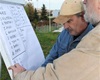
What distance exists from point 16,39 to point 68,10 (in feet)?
1.94

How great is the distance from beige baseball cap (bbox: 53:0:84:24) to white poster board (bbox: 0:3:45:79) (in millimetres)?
373

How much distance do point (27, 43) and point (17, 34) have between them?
26 cm

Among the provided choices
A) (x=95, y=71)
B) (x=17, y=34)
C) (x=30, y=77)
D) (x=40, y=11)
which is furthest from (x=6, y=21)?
(x=40, y=11)

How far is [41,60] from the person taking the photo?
9.66 ft

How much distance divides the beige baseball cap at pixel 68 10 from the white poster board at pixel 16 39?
1.22 feet

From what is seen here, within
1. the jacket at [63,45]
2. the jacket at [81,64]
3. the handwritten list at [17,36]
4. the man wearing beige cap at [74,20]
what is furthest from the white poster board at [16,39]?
the jacket at [81,64]

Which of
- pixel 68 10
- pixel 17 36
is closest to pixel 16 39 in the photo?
pixel 17 36

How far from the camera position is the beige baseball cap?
95.0 inches

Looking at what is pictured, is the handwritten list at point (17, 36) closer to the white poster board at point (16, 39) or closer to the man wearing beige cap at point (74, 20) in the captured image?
the white poster board at point (16, 39)

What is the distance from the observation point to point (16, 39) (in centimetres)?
218

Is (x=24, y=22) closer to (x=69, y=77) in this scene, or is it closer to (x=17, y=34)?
(x=17, y=34)

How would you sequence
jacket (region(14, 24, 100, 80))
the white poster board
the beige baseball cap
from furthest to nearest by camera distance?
the beige baseball cap → the white poster board → jacket (region(14, 24, 100, 80))

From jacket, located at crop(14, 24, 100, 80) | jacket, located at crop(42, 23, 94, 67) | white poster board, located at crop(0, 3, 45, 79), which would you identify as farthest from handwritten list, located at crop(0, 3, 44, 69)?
jacket, located at crop(14, 24, 100, 80)

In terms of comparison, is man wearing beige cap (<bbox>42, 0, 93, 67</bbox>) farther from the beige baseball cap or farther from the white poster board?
the white poster board
